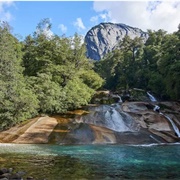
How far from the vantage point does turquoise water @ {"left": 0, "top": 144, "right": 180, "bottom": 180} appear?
14.8 meters

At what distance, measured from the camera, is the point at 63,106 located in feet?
125

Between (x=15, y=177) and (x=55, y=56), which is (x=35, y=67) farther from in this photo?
(x=15, y=177)

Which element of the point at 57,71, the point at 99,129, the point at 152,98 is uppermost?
the point at 57,71

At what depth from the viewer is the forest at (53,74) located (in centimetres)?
3291

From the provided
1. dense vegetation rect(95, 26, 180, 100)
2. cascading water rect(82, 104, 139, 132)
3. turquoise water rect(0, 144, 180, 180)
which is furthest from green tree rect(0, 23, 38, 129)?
dense vegetation rect(95, 26, 180, 100)

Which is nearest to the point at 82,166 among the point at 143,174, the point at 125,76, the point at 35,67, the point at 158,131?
the point at 143,174

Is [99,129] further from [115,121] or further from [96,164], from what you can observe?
[96,164]

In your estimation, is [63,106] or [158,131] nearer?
[158,131]

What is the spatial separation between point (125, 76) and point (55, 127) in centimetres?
4092

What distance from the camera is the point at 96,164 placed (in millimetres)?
17609

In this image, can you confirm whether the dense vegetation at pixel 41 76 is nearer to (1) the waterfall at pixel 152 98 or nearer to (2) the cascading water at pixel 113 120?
(2) the cascading water at pixel 113 120

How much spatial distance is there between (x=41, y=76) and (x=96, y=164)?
74.9 feet

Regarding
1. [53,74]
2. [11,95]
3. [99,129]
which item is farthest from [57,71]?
[99,129]

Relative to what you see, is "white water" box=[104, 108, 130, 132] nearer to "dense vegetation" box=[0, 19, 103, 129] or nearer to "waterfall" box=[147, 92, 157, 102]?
"dense vegetation" box=[0, 19, 103, 129]
